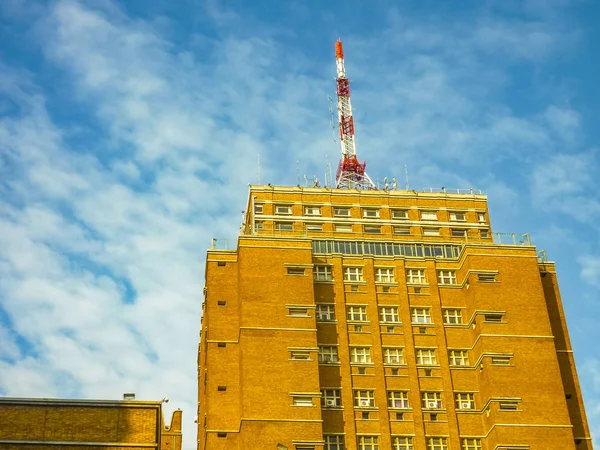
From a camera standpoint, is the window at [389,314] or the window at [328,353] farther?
the window at [389,314]

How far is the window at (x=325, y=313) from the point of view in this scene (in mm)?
113244

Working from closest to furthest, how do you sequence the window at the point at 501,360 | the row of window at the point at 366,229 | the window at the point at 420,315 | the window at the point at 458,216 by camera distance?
the window at the point at 501,360 → the window at the point at 420,315 → the row of window at the point at 366,229 → the window at the point at 458,216

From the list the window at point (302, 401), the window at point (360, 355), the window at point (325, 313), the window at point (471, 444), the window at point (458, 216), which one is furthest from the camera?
the window at point (458, 216)

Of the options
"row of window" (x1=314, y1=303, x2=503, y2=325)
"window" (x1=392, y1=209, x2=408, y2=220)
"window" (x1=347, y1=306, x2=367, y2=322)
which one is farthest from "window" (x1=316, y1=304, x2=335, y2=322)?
"window" (x1=392, y1=209, x2=408, y2=220)

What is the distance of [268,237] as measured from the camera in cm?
11419

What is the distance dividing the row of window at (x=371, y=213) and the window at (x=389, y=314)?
14.8 m

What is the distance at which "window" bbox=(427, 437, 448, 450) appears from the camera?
10731cm

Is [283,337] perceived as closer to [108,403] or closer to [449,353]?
[449,353]

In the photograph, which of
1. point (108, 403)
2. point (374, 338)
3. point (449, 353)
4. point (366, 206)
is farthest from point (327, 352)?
point (108, 403)

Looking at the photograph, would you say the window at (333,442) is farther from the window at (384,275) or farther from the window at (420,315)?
the window at (384,275)

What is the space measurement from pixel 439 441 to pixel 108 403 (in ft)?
121

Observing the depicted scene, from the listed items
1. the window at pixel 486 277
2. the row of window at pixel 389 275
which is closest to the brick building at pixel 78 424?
the row of window at pixel 389 275

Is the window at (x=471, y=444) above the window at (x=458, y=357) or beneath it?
beneath

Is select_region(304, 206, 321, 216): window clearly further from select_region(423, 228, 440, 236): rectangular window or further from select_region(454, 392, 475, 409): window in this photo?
select_region(454, 392, 475, 409): window
